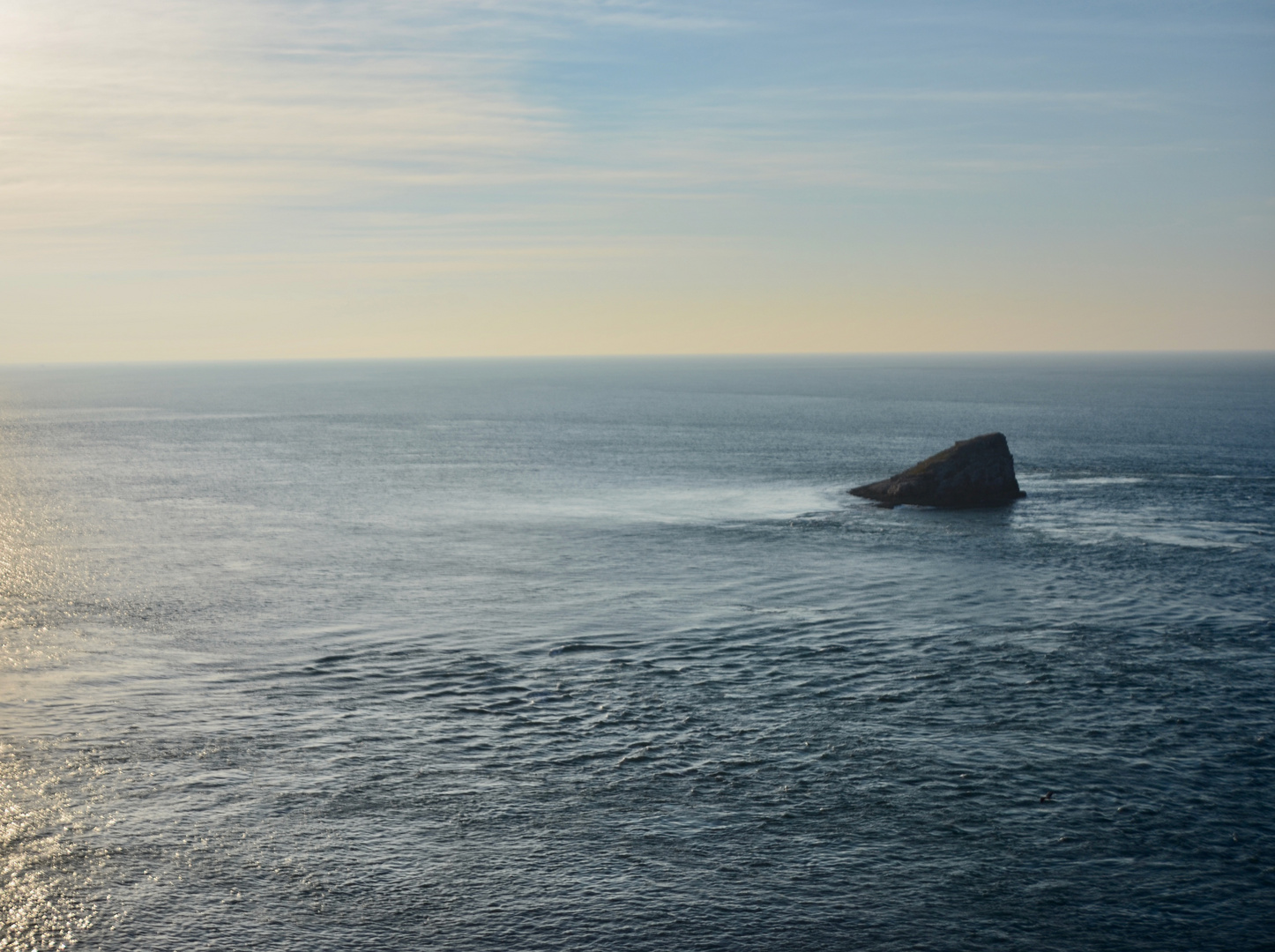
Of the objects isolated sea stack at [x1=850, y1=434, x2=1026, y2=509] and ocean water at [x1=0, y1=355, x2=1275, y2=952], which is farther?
isolated sea stack at [x1=850, y1=434, x2=1026, y2=509]

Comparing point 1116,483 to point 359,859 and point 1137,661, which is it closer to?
point 1137,661

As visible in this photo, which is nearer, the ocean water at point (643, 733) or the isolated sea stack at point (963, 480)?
the ocean water at point (643, 733)

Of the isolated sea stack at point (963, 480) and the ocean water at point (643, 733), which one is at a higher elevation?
the isolated sea stack at point (963, 480)

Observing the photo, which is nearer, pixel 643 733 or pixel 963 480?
pixel 643 733

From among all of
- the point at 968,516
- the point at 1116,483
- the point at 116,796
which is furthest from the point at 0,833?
the point at 1116,483

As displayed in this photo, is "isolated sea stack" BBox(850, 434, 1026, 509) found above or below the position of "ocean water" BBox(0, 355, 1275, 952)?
above
